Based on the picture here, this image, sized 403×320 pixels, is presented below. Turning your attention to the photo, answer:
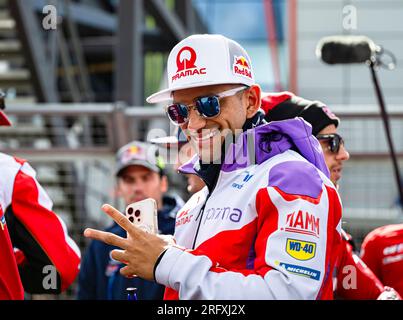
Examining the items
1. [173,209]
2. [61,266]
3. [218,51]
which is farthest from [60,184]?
[218,51]

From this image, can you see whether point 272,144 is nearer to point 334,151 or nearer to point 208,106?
point 208,106

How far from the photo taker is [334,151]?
3.51 m

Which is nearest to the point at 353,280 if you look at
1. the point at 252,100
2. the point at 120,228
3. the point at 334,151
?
the point at 334,151

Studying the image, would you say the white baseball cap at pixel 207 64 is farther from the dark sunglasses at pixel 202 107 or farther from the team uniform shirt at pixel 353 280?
the team uniform shirt at pixel 353 280

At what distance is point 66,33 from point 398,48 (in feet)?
17.7

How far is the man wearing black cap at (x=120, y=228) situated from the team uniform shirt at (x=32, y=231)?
834 millimetres

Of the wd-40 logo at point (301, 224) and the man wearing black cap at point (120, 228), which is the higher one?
the wd-40 logo at point (301, 224)

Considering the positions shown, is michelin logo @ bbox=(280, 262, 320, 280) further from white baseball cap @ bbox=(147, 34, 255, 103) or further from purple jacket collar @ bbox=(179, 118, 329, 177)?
white baseball cap @ bbox=(147, 34, 255, 103)

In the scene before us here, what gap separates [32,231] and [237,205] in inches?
50.7

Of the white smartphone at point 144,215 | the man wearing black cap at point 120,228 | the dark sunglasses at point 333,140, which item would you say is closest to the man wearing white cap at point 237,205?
the white smartphone at point 144,215

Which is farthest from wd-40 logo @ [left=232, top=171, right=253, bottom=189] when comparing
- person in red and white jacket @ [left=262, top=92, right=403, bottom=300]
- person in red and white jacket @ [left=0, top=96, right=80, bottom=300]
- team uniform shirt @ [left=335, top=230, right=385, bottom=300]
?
team uniform shirt @ [left=335, top=230, right=385, bottom=300]

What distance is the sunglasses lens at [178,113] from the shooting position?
8.40ft
